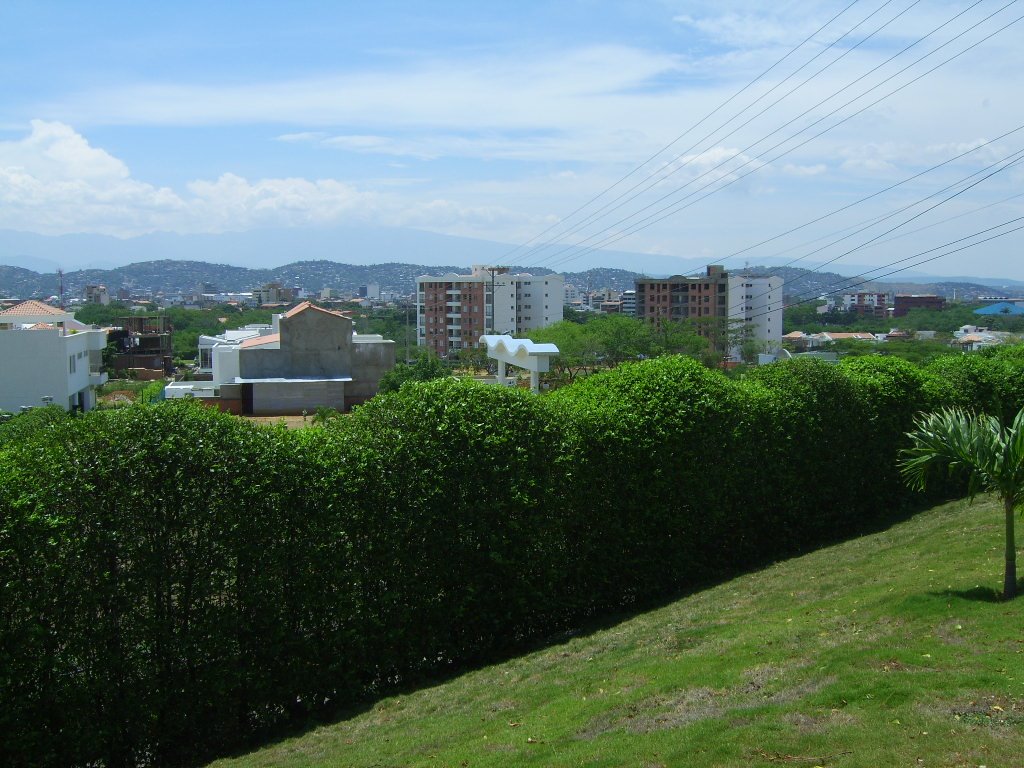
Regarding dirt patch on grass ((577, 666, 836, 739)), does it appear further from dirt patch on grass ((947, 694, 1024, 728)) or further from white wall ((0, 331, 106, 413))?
white wall ((0, 331, 106, 413))

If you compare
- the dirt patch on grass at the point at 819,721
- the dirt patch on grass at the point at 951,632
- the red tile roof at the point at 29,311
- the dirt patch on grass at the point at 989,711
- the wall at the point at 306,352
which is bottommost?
the dirt patch on grass at the point at 819,721

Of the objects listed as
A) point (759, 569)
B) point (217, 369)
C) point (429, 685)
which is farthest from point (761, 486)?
point (217, 369)

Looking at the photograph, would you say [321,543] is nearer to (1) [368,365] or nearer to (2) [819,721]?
(2) [819,721]

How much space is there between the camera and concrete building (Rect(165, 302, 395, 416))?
4916cm

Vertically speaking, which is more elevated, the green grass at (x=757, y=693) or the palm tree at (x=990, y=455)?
the palm tree at (x=990, y=455)

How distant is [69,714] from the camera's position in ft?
30.7

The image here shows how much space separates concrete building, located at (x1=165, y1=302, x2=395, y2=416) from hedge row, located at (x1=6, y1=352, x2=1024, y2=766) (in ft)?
119

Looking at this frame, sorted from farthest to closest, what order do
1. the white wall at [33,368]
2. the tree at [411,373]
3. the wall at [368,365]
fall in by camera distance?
the wall at [368,365]
the tree at [411,373]
the white wall at [33,368]

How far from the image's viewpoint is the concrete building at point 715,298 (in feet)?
353

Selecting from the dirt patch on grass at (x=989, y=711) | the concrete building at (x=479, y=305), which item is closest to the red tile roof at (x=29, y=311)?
the concrete building at (x=479, y=305)

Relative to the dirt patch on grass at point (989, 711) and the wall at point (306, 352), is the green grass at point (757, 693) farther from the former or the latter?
the wall at point (306, 352)

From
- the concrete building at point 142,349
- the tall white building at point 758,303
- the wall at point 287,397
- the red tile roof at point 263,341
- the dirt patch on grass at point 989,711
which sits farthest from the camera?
the tall white building at point 758,303

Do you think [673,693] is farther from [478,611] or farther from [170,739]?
[170,739]

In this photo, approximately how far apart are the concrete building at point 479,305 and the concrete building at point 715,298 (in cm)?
1223
